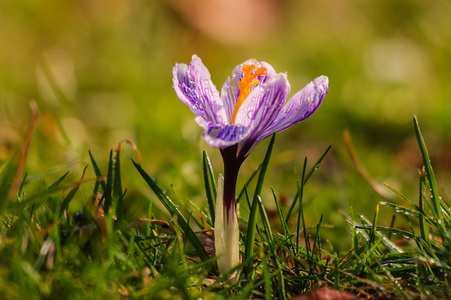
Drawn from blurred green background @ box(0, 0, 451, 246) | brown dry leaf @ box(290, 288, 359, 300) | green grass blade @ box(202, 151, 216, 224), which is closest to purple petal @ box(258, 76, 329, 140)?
green grass blade @ box(202, 151, 216, 224)

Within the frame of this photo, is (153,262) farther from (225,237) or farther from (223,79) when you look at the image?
(223,79)

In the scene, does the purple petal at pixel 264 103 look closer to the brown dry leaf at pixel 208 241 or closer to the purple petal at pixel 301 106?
the purple petal at pixel 301 106

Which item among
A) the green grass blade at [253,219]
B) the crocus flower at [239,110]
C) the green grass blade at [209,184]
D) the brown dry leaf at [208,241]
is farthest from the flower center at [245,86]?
the brown dry leaf at [208,241]

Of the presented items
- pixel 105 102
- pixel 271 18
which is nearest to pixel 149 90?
pixel 105 102

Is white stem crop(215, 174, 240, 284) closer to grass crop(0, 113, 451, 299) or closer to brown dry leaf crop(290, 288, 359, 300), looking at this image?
grass crop(0, 113, 451, 299)

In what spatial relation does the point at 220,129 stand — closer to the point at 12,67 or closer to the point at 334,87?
the point at 334,87

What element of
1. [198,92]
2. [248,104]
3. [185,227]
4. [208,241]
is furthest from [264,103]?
[208,241]
